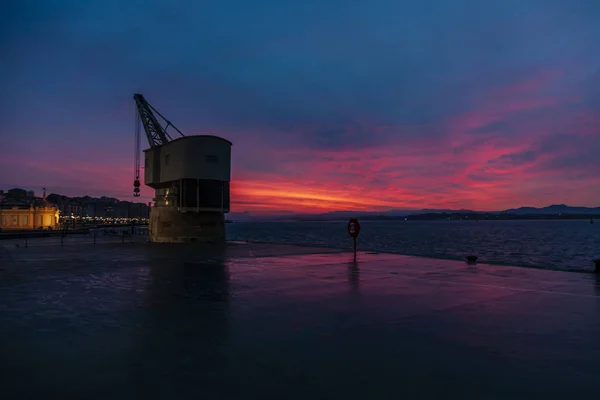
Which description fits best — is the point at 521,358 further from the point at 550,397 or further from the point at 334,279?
the point at 334,279

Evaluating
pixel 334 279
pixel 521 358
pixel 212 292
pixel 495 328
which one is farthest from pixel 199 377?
pixel 334 279

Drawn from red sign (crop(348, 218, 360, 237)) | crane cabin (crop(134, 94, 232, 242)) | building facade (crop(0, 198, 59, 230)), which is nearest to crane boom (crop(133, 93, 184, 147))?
crane cabin (crop(134, 94, 232, 242))

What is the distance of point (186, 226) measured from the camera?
38625 mm

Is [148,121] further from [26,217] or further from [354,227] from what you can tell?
[26,217]

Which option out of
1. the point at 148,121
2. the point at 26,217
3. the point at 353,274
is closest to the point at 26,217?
the point at 26,217

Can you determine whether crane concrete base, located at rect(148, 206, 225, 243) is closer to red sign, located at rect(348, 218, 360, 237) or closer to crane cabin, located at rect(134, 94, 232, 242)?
crane cabin, located at rect(134, 94, 232, 242)

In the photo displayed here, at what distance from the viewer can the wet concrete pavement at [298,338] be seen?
5.05 m

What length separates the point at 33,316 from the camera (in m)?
8.62

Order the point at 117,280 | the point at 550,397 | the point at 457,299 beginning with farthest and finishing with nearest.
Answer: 1. the point at 117,280
2. the point at 457,299
3. the point at 550,397

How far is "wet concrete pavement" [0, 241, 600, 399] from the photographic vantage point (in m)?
5.05

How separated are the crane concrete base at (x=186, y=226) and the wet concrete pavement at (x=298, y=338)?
24.8 m

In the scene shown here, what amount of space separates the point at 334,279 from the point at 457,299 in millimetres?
4611

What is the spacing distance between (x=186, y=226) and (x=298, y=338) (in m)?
A: 33.4

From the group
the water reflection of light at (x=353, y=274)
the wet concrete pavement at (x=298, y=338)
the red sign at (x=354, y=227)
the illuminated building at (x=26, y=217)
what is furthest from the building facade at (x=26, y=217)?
the wet concrete pavement at (x=298, y=338)
